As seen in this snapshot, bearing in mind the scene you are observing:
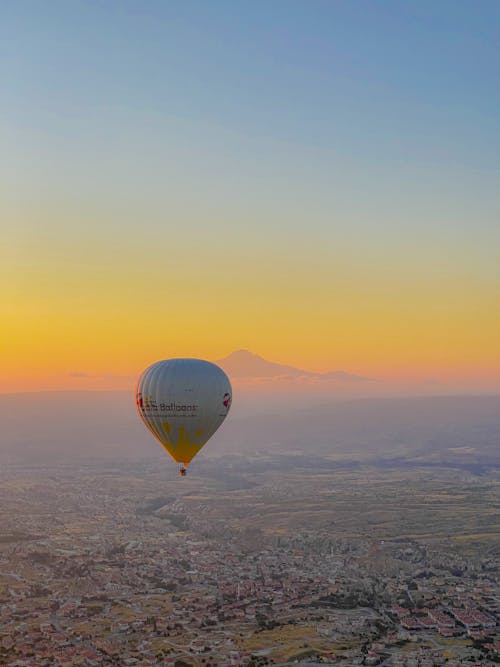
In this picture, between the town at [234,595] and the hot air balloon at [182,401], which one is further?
the town at [234,595]

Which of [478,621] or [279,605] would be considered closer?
[478,621]

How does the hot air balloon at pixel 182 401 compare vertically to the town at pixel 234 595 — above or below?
above

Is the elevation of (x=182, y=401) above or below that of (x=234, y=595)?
above

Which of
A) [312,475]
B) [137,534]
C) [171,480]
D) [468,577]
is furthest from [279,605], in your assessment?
[312,475]

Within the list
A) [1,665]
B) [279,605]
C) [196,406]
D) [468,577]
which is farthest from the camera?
[468,577]

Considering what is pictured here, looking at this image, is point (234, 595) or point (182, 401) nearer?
point (182, 401)

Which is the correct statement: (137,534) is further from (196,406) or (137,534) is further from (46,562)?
(196,406)

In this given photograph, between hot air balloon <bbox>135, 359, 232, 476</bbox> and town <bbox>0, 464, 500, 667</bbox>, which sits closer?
hot air balloon <bbox>135, 359, 232, 476</bbox>

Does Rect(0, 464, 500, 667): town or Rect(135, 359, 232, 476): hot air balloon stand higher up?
Rect(135, 359, 232, 476): hot air balloon
